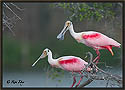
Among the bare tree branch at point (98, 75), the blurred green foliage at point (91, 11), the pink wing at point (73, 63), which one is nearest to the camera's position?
the bare tree branch at point (98, 75)

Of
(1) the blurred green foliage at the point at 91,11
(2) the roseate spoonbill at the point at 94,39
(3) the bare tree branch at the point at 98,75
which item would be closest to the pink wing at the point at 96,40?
(2) the roseate spoonbill at the point at 94,39

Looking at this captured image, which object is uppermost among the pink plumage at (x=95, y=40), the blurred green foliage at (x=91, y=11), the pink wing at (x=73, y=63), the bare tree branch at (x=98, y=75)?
the blurred green foliage at (x=91, y=11)

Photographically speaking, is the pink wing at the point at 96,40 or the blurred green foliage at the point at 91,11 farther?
the blurred green foliage at the point at 91,11

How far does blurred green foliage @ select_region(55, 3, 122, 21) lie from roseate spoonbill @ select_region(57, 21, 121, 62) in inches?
34.1

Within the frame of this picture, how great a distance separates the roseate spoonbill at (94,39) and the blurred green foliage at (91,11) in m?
0.87

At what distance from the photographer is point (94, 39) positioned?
105 inches

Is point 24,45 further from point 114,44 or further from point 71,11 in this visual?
point 114,44

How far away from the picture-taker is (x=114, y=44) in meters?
2.69

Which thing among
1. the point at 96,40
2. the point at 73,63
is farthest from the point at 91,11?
the point at 73,63

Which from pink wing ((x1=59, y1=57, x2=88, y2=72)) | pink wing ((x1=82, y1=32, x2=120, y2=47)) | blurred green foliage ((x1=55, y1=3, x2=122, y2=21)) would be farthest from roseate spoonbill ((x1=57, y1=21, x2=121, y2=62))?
blurred green foliage ((x1=55, y1=3, x2=122, y2=21))

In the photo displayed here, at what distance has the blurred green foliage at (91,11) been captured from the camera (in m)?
3.70

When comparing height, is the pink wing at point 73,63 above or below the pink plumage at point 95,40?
below

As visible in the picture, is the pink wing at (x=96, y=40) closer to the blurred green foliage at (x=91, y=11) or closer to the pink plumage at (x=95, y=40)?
the pink plumage at (x=95, y=40)

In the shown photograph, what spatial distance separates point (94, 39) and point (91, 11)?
3.97 ft
